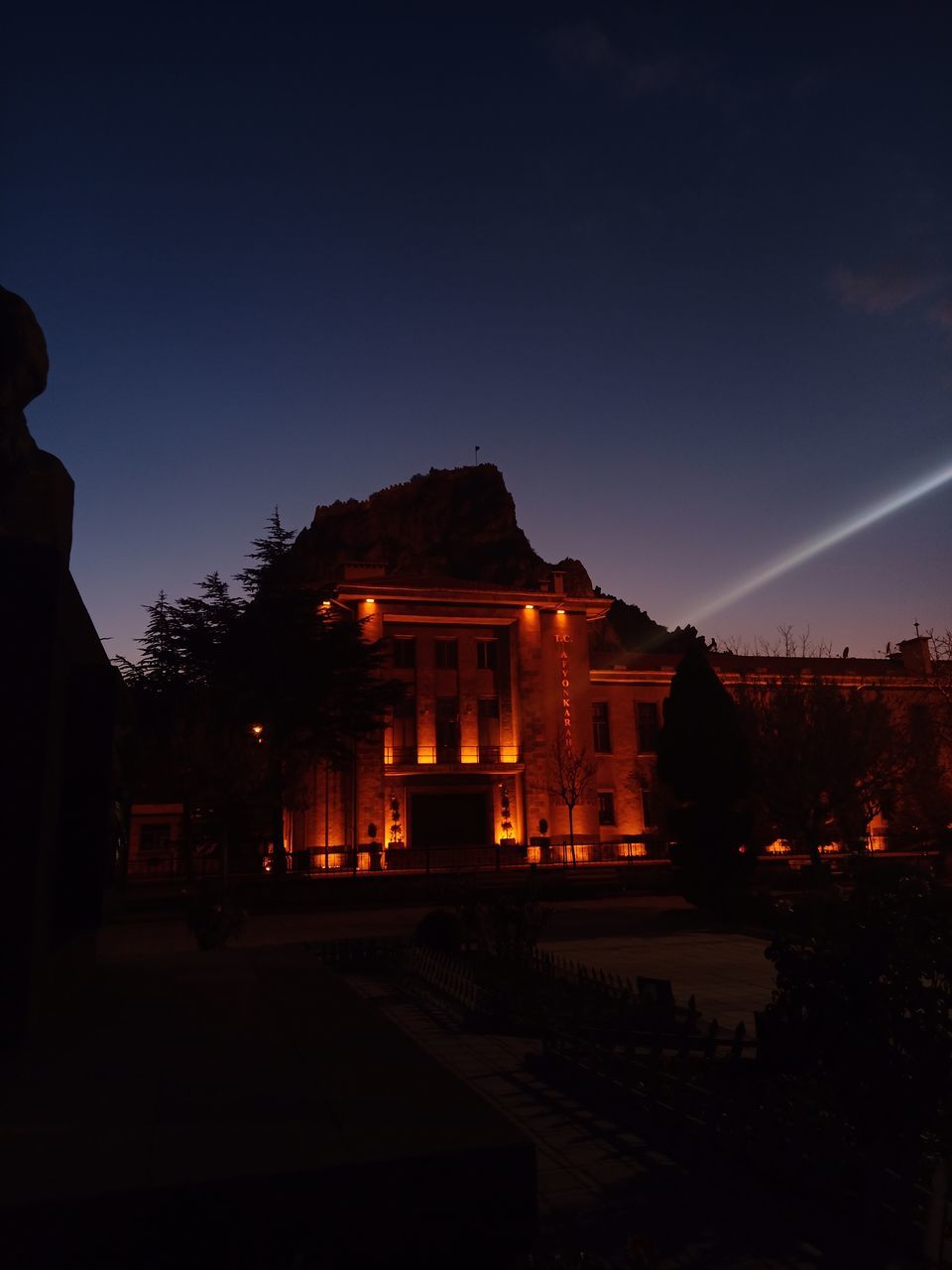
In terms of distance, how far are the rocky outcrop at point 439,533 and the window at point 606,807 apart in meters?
50.4

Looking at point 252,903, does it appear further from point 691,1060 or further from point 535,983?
point 691,1060

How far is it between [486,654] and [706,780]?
78.3ft

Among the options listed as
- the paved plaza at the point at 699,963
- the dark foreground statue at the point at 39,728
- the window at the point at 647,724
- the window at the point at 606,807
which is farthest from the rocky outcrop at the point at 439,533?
the dark foreground statue at the point at 39,728

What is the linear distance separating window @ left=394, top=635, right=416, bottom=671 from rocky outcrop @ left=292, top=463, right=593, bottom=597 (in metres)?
51.6

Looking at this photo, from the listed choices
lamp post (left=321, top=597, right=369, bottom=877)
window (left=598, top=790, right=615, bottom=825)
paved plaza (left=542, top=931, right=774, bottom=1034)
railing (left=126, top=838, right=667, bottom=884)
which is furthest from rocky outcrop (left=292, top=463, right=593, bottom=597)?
paved plaza (left=542, top=931, right=774, bottom=1034)

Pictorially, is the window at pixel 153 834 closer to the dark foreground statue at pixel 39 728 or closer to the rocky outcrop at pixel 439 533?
the dark foreground statue at pixel 39 728

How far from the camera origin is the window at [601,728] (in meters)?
48.7

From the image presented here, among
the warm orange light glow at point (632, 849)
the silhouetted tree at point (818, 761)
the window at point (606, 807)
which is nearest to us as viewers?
the silhouetted tree at point (818, 761)

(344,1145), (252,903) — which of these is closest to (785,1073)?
(344,1145)

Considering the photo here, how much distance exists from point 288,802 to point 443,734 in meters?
9.45

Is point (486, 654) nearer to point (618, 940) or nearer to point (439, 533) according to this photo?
point (618, 940)

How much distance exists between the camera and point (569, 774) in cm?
4419

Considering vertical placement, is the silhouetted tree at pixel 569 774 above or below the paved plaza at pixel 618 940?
above

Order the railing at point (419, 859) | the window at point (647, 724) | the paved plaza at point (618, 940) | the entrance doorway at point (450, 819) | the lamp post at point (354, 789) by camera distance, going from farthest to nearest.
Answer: the window at point (647, 724) < the entrance doorway at point (450, 819) < the lamp post at point (354, 789) < the railing at point (419, 859) < the paved plaza at point (618, 940)
